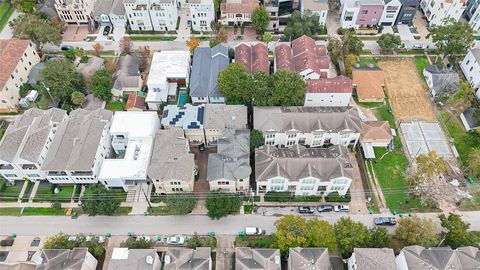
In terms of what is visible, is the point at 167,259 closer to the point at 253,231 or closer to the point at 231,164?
the point at 253,231

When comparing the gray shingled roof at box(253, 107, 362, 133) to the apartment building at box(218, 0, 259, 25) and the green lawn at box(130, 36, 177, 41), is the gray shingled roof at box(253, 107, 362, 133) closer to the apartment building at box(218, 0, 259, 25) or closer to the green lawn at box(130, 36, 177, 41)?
the apartment building at box(218, 0, 259, 25)

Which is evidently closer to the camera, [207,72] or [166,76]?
[166,76]

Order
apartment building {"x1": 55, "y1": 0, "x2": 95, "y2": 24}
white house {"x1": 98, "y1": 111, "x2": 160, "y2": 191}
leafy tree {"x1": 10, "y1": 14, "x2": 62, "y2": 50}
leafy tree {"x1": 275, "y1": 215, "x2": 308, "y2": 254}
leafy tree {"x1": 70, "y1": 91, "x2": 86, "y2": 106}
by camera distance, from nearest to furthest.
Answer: leafy tree {"x1": 275, "y1": 215, "x2": 308, "y2": 254}
white house {"x1": 98, "y1": 111, "x2": 160, "y2": 191}
leafy tree {"x1": 70, "y1": 91, "x2": 86, "y2": 106}
leafy tree {"x1": 10, "y1": 14, "x2": 62, "y2": 50}
apartment building {"x1": 55, "y1": 0, "x2": 95, "y2": 24}

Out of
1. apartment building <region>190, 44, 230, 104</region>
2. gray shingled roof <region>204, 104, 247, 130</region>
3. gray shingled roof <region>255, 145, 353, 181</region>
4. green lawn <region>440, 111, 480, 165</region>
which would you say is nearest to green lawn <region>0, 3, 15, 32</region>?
apartment building <region>190, 44, 230, 104</region>

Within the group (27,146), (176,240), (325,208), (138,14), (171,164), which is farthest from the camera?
(138,14)

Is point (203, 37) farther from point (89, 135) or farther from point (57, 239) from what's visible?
point (57, 239)

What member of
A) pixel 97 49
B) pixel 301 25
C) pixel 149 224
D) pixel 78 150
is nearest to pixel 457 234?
pixel 149 224
